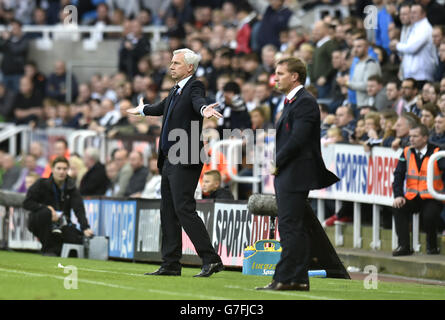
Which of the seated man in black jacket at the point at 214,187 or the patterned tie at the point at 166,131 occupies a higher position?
the patterned tie at the point at 166,131

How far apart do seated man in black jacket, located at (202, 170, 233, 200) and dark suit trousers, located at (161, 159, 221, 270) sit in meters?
3.75

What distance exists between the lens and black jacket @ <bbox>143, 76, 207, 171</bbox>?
11891 millimetres

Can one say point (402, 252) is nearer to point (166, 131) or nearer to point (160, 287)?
point (166, 131)

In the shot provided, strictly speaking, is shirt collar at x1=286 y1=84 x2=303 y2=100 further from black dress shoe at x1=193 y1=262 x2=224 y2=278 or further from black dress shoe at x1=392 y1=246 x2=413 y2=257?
black dress shoe at x1=392 y1=246 x2=413 y2=257

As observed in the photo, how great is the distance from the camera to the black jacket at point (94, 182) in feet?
67.6

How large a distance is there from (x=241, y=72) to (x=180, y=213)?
1063 cm

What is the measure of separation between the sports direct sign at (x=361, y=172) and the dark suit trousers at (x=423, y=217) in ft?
2.05

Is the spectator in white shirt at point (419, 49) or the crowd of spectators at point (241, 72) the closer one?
the crowd of spectators at point (241, 72)

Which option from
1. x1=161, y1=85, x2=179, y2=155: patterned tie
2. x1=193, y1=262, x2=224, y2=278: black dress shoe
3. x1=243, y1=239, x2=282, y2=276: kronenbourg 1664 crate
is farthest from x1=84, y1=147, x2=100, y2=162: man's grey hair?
x1=193, y1=262, x2=224, y2=278: black dress shoe

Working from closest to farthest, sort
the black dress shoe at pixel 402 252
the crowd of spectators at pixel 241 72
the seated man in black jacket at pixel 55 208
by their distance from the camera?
the black dress shoe at pixel 402 252 → the seated man in black jacket at pixel 55 208 → the crowd of spectators at pixel 241 72

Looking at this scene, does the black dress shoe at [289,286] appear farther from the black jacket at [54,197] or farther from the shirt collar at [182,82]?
the black jacket at [54,197]

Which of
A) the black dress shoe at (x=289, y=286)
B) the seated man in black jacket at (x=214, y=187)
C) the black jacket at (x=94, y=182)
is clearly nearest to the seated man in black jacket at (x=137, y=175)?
the black jacket at (x=94, y=182)

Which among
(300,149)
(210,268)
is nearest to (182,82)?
(210,268)
